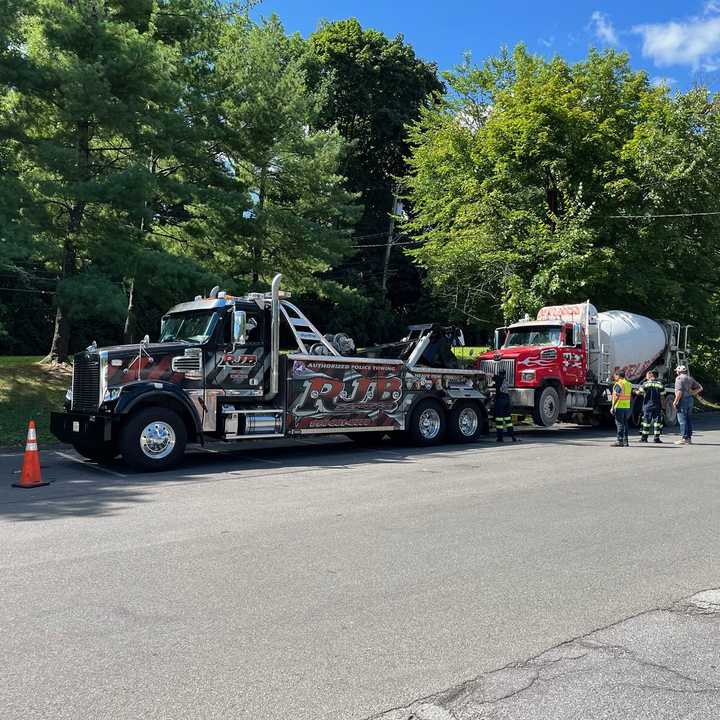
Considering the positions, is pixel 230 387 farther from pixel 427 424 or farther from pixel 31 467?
pixel 427 424

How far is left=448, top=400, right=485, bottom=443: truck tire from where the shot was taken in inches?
635

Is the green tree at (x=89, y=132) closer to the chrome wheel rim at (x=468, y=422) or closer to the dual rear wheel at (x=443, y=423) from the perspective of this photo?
the dual rear wheel at (x=443, y=423)

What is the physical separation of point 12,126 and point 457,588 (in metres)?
17.1

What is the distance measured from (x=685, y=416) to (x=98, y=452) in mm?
12497

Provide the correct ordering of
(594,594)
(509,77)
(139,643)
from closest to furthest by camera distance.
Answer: (139,643)
(594,594)
(509,77)

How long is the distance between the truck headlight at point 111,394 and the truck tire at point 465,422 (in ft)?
24.4

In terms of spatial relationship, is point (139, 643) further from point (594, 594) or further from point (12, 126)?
point (12, 126)

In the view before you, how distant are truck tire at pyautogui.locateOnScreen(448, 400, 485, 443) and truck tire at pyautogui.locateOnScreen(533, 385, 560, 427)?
280cm

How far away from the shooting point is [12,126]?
58.2ft

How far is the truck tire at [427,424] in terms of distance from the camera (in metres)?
15.4

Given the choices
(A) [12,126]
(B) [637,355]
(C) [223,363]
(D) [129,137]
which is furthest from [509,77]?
(C) [223,363]

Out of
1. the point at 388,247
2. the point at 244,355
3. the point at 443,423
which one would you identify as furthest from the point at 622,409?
the point at 388,247

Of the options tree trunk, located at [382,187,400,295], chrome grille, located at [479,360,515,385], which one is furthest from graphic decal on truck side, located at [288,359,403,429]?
tree trunk, located at [382,187,400,295]

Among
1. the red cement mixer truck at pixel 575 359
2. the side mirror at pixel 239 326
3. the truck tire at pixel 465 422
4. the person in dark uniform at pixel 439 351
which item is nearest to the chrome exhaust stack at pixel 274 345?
the side mirror at pixel 239 326
